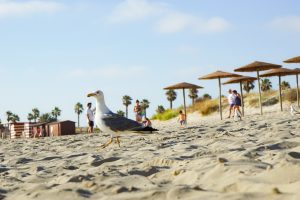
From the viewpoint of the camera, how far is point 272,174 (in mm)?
3164

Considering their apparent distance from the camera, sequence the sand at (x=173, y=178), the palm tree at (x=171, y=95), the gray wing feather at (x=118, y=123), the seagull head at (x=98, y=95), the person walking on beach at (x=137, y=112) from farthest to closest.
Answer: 1. the palm tree at (x=171, y=95)
2. the person walking on beach at (x=137, y=112)
3. the seagull head at (x=98, y=95)
4. the gray wing feather at (x=118, y=123)
5. the sand at (x=173, y=178)

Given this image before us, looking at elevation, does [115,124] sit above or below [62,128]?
below

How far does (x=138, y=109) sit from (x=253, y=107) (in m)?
10.9

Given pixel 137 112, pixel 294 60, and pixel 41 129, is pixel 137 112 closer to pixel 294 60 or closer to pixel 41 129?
pixel 294 60

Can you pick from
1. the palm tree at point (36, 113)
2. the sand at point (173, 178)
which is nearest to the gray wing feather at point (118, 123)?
the sand at point (173, 178)

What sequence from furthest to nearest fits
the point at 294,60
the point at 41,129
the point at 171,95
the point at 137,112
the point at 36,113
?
the point at 36,113
the point at 171,95
the point at 41,129
the point at 294,60
the point at 137,112

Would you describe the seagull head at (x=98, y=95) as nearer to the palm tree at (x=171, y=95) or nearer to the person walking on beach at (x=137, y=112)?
the person walking on beach at (x=137, y=112)

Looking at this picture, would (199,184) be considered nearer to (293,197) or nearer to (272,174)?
(272,174)

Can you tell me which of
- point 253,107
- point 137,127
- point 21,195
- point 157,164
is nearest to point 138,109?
point 137,127

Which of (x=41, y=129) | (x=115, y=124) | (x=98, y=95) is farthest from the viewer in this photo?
(x=41, y=129)

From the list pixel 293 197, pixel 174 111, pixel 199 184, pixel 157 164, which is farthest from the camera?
pixel 174 111

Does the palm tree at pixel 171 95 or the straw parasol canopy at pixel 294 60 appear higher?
the palm tree at pixel 171 95

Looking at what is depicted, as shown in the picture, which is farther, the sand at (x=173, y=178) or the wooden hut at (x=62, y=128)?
the wooden hut at (x=62, y=128)

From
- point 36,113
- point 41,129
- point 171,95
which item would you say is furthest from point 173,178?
point 36,113
